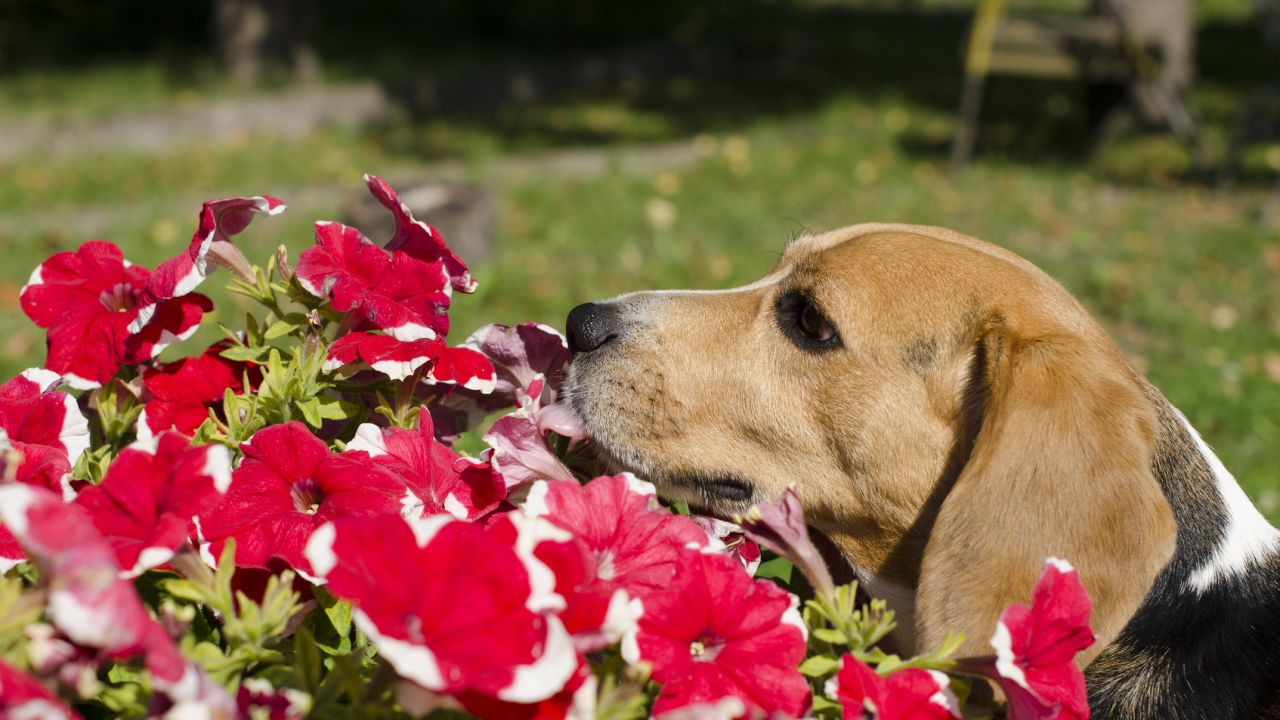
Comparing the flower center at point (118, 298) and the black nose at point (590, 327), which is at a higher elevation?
the flower center at point (118, 298)

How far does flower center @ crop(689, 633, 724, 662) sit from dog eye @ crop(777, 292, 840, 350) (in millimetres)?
1487

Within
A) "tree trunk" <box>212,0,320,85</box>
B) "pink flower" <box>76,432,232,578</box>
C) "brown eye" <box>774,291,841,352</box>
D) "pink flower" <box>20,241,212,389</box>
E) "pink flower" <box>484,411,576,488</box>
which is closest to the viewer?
"pink flower" <box>76,432,232,578</box>

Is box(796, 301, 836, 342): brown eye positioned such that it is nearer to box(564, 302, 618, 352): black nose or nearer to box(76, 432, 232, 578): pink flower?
box(564, 302, 618, 352): black nose

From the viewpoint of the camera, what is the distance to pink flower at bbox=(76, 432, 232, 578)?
5.44 feet

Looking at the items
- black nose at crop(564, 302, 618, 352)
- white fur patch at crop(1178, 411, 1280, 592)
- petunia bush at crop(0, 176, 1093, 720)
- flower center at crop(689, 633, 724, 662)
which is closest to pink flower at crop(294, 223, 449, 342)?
petunia bush at crop(0, 176, 1093, 720)

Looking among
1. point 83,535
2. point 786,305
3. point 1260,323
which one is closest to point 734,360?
point 786,305

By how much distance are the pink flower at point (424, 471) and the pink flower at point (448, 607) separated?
579 millimetres

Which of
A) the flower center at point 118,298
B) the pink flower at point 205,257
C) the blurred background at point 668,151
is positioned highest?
the pink flower at point 205,257

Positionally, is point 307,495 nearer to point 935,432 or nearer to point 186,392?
point 186,392

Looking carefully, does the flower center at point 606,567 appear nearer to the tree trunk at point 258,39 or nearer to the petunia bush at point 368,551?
A: the petunia bush at point 368,551

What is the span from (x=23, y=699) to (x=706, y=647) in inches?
37.0

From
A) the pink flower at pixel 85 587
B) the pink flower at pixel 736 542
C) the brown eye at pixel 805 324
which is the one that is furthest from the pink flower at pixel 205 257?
the brown eye at pixel 805 324

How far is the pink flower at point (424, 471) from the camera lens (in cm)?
213

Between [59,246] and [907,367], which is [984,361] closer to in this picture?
[907,367]
